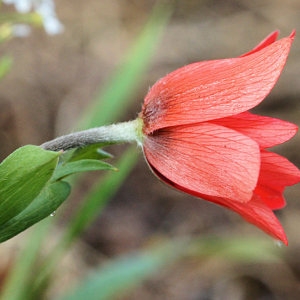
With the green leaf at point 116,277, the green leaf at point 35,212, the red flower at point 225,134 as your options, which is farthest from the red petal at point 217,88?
the green leaf at point 116,277

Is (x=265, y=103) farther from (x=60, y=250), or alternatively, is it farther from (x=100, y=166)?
(x=100, y=166)

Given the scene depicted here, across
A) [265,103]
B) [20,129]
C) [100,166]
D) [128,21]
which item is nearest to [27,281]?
[100,166]

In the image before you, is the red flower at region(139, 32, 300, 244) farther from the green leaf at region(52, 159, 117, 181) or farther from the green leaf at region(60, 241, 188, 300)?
the green leaf at region(60, 241, 188, 300)

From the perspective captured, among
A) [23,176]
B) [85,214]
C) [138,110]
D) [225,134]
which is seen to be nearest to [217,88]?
[225,134]

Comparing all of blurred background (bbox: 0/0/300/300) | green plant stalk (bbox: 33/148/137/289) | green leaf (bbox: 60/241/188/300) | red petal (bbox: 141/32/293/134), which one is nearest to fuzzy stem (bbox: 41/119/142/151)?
red petal (bbox: 141/32/293/134)

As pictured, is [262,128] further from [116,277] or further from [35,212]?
[116,277]
